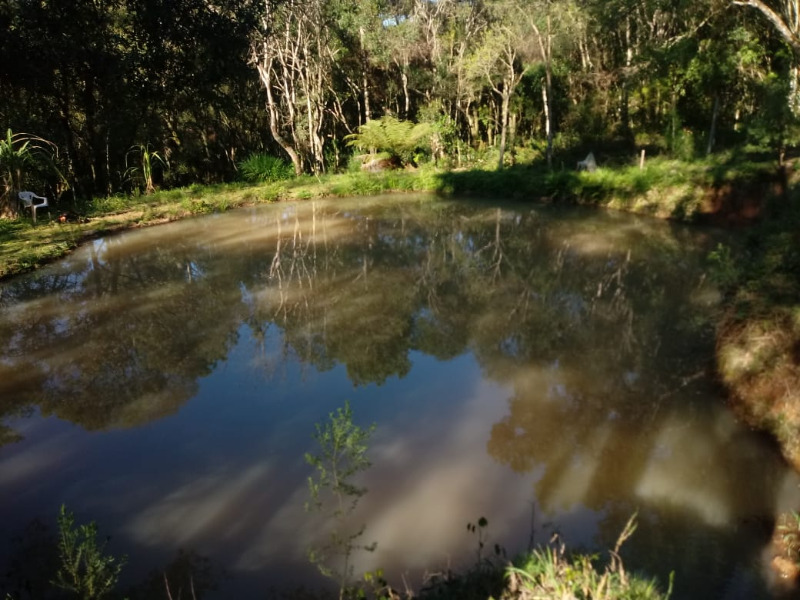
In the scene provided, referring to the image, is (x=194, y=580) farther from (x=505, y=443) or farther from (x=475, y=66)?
(x=475, y=66)

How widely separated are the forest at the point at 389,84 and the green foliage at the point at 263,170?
2.77ft

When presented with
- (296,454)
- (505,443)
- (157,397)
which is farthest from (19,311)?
(505,443)

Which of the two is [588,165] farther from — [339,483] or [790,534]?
[339,483]

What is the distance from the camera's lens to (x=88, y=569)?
9.35 ft

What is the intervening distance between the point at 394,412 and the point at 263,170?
1568 cm

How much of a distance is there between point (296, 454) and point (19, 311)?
5.67 m

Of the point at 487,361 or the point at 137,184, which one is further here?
the point at 137,184

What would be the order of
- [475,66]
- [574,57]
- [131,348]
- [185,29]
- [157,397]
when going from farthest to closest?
[574,57] → [475,66] → [185,29] → [131,348] → [157,397]

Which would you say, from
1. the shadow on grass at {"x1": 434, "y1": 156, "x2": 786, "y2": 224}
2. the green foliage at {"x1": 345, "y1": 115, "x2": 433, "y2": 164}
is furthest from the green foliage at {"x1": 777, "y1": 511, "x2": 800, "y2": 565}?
the green foliage at {"x1": 345, "y1": 115, "x2": 433, "y2": 164}

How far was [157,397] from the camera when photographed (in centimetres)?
536

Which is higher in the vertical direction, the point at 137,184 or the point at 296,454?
the point at 137,184

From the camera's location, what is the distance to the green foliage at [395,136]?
1859 cm

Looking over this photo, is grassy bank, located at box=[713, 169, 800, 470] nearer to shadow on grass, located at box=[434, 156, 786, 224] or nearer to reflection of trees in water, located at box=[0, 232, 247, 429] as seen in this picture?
reflection of trees in water, located at box=[0, 232, 247, 429]

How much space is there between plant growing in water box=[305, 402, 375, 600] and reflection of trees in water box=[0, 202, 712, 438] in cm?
101
